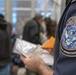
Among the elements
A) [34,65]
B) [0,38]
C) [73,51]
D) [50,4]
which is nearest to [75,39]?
[73,51]

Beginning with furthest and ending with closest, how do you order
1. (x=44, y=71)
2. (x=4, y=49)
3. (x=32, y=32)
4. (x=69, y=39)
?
(x=32, y=32)
(x=4, y=49)
(x=44, y=71)
(x=69, y=39)

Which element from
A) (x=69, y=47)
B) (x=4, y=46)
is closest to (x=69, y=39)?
(x=69, y=47)

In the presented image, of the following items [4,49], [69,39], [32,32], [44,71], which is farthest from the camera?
[32,32]

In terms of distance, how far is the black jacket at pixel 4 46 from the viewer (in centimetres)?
238

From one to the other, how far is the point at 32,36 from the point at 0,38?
1646 mm

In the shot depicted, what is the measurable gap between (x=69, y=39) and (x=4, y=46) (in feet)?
5.51

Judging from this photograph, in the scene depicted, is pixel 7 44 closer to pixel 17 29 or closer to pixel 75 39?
pixel 75 39

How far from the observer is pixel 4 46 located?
2.41 metres

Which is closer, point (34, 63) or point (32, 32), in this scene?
point (34, 63)

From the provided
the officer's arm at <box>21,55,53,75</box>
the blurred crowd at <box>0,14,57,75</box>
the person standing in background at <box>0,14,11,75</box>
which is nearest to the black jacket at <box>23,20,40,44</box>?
the blurred crowd at <box>0,14,57,75</box>

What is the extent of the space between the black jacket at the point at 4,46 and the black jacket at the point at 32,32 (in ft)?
5.02

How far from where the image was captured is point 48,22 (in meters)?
3.70

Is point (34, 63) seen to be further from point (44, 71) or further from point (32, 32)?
point (32, 32)

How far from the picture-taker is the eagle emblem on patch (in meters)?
0.79
